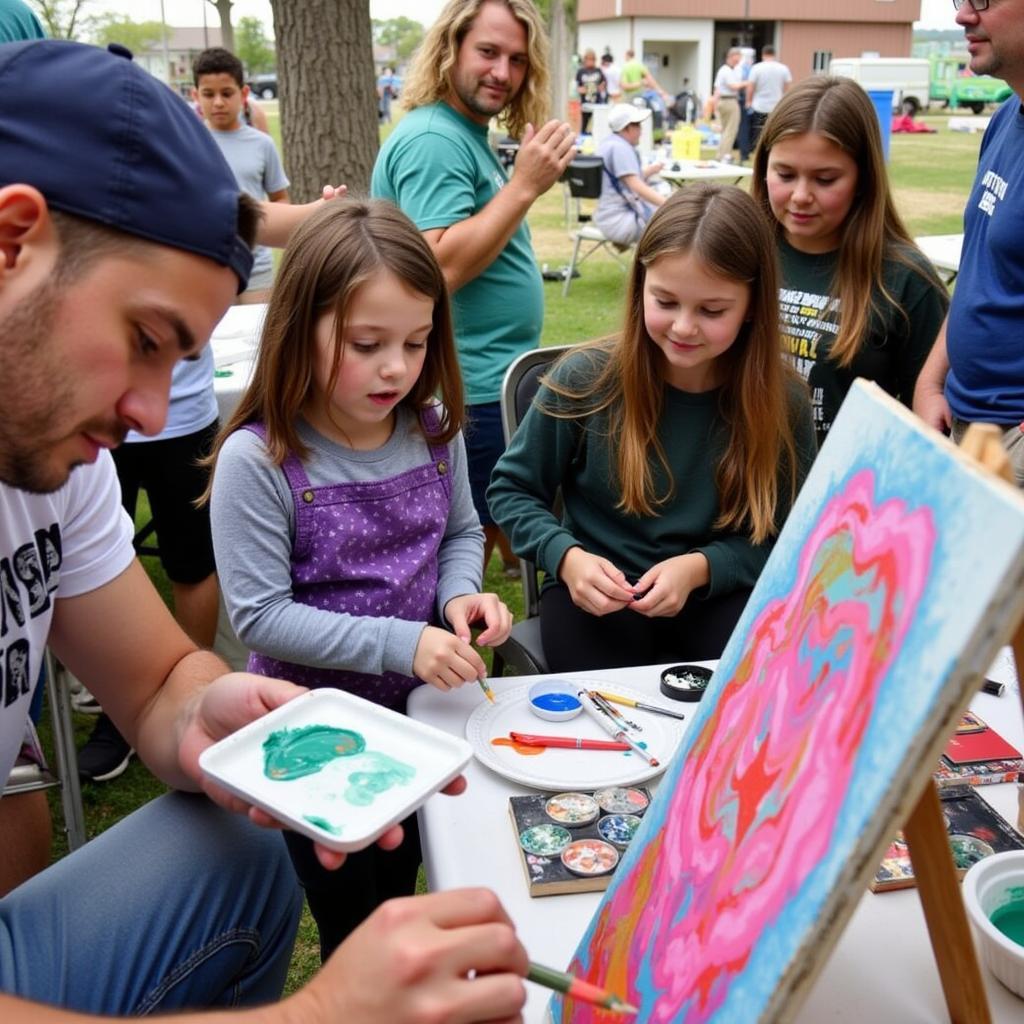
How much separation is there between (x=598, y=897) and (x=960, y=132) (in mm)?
25140

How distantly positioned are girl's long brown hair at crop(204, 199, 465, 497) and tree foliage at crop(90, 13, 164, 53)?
20.5 metres

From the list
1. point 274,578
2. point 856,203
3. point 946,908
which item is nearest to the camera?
point 946,908

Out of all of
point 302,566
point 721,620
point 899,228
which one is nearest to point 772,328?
point 721,620

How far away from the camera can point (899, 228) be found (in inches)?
100

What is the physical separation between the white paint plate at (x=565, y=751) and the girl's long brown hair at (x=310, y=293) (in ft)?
1.93

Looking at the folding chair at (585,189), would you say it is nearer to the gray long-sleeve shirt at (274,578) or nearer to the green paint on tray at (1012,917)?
the gray long-sleeve shirt at (274,578)

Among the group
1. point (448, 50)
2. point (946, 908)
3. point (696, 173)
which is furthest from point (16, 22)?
point (696, 173)

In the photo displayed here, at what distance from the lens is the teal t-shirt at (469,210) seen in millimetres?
2568

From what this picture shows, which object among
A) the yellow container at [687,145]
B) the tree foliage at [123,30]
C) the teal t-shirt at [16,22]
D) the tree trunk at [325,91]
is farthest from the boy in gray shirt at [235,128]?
the tree foliage at [123,30]

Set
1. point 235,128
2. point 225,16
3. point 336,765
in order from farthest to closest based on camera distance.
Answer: point 225,16 < point 235,128 < point 336,765

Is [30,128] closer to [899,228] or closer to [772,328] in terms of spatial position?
[772,328]

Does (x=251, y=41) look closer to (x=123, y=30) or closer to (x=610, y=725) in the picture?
(x=123, y=30)

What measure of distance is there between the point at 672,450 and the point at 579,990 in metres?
1.36

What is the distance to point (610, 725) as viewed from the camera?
4.34 ft
